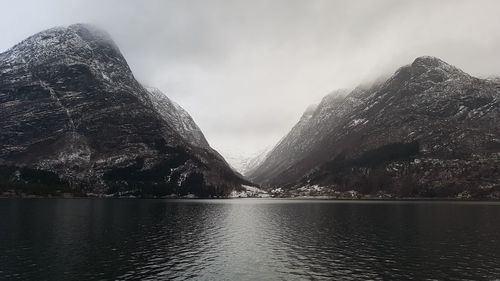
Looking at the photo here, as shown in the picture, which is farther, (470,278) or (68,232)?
(68,232)

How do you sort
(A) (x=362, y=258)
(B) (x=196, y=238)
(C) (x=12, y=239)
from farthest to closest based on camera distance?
(B) (x=196, y=238) → (C) (x=12, y=239) → (A) (x=362, y=258)

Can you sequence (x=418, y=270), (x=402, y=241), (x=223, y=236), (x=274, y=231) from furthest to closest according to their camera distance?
(x=274, y=231), (x=223, y=236), (x=402, y=241), (x=418, y=270)

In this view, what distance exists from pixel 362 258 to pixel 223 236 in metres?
43.3

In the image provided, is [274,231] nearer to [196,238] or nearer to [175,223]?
[196,238]

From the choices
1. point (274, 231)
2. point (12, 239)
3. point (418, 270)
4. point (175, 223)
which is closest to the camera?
point (418, 270)

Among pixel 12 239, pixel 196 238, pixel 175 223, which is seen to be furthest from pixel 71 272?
pixel 175 223

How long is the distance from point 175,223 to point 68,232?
4092 cm

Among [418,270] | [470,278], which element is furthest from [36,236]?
[470,278]

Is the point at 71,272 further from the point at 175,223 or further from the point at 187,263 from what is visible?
the point at 175,223

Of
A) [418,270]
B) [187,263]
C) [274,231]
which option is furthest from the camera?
[274,231]

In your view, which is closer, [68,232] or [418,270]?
[418,270]

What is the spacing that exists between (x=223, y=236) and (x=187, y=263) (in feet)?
127

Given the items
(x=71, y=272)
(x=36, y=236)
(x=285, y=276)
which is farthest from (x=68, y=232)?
(x=285, y=276)

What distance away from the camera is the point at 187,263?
71.0 meters
